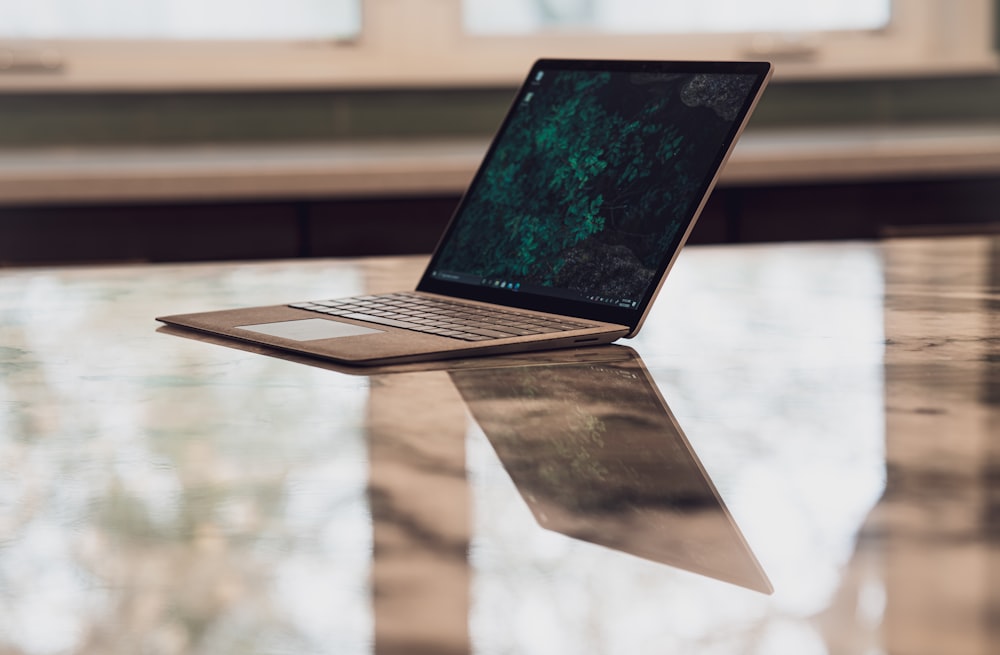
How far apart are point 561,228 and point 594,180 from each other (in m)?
0.04

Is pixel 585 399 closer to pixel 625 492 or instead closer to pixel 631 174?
pixel 625 492

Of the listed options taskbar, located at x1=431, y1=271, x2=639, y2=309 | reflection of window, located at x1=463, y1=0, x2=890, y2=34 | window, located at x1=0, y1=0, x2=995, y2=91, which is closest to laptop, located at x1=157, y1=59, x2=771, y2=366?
taskbar, located at x1=431, y1=271, x2=639, y2=309

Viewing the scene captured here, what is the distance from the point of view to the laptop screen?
827 millimetres

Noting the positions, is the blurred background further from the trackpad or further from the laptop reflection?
the laptop reflection

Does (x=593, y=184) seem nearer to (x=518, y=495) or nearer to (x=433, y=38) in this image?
(x=518, y=495)

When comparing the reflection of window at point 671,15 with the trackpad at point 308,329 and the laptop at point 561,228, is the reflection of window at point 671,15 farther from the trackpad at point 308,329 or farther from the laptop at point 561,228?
the trackpad at point 308,329

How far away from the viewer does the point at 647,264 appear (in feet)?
2.69

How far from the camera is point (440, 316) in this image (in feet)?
2.78

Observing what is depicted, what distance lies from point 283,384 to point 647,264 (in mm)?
248

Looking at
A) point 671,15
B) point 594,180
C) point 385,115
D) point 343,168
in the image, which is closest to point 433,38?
point 385,115

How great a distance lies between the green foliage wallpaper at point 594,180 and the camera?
0.83 meters

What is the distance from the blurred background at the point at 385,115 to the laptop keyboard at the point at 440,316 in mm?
1190

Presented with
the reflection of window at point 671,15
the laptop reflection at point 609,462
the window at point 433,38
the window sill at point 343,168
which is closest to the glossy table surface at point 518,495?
the laptop reflection at point 609,462

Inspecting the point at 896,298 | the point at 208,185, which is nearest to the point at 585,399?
the point at 896,298
